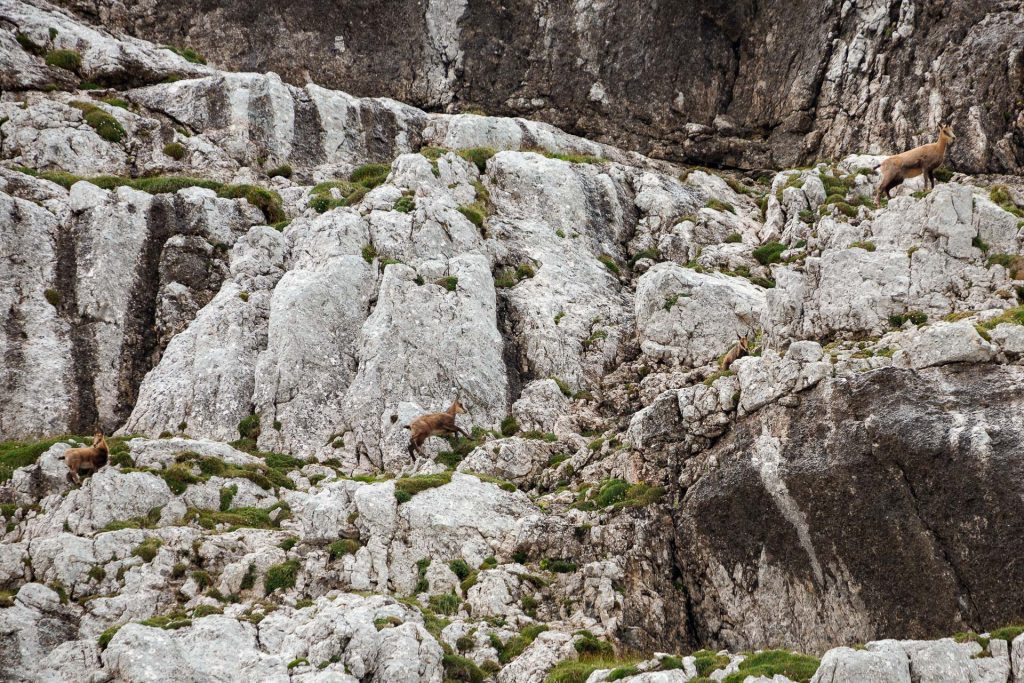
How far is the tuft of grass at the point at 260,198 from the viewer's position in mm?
46094

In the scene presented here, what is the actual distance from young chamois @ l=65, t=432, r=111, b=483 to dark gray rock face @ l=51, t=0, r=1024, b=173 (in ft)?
119

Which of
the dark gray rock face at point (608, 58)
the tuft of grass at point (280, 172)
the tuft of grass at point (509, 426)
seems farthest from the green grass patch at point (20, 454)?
the dark gray rock face at point (608, 58)

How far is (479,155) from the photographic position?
50125 mm

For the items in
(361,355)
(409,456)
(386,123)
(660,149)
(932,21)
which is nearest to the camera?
(409,456)

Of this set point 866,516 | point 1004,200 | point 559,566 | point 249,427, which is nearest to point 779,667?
point 866,516

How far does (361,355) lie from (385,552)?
10697 mm

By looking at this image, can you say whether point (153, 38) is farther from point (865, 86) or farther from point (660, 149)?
point (865, 86)

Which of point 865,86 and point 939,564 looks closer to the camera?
point 939,564

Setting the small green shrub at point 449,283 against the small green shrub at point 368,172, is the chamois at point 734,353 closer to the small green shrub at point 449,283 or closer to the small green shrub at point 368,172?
the small green shrub at point 449,283

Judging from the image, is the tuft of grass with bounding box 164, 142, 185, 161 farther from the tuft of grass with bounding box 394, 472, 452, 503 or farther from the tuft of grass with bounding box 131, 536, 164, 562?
the tuft of grass with bounding box 131, 536, 164, 562

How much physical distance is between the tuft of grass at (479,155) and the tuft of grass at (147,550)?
2624cm

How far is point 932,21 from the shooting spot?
52438 mm

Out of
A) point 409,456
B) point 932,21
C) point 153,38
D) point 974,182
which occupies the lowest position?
point 409,456

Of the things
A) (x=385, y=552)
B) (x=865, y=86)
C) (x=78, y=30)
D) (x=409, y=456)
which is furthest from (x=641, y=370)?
(x=78, y=30)
